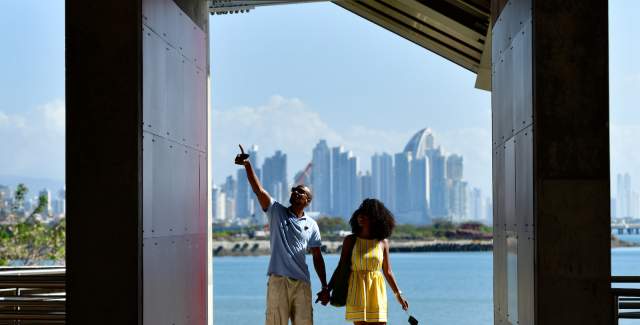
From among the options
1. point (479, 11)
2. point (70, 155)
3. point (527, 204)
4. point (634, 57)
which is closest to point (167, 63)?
point (70, 155)

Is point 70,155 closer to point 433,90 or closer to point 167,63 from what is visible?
point 167,63

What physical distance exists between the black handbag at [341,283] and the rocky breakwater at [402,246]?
108 meters

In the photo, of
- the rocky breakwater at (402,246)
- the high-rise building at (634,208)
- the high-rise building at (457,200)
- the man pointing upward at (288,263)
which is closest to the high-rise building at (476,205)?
the high-rise building at (457,200)

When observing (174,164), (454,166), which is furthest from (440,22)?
(454,166)

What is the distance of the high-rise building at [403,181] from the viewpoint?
13100cm

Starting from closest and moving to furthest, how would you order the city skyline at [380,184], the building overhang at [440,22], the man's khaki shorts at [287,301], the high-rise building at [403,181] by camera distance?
the man's khaki shorts at [287,301]
the building overhang at [440,22]
the city skyline at [380,184]
the high-rise building at [403,181]

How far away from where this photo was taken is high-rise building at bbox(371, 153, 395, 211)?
132m

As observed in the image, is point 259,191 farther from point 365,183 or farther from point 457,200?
point 365,183

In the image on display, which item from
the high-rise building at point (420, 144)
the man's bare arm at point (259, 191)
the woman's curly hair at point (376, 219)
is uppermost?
the high-rise building at point (420, 144)

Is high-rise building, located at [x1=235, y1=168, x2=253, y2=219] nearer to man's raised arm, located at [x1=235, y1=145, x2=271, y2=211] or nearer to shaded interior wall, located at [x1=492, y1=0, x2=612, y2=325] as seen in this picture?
man's raised arm, located at [x1=235, y1=145, x2=271, y2=211]

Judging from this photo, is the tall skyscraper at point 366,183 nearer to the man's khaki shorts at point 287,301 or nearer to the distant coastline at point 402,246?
the distant coastline at point 402,246

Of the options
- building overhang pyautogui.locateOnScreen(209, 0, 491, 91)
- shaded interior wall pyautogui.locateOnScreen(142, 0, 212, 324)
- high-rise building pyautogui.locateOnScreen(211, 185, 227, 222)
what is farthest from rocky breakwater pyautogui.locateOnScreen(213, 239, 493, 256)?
shaded interior wall pyautogui.locateOnScreen(142, 0, 212, 324)

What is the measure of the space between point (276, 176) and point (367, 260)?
12069 centimetres

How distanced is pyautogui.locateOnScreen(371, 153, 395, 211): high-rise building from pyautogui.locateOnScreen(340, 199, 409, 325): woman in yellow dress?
122 m
